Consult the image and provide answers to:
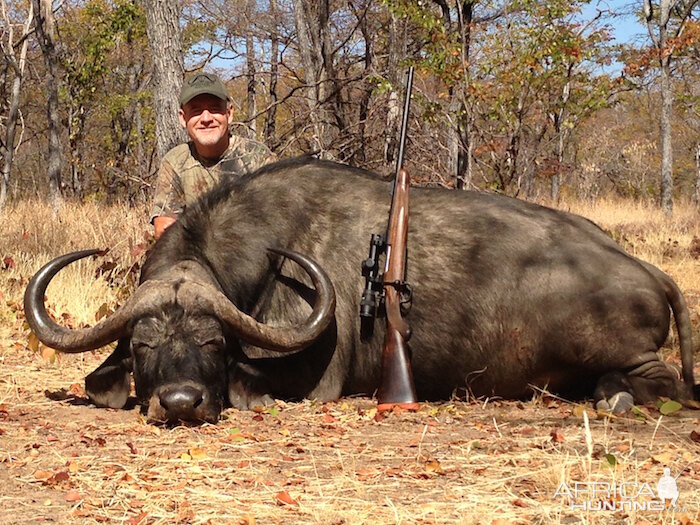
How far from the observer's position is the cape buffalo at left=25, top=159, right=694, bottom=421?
429 centimetres

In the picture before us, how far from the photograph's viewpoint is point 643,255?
10820 millimetres

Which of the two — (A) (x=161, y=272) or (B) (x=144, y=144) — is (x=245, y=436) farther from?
(B) (x=144, y=144)

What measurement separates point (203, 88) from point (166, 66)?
1997mm

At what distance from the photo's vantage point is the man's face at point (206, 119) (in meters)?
5.91

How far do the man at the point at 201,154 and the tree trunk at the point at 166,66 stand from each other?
142 cm

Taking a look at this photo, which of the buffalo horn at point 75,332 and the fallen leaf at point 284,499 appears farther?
the buffalo horn at point 75,332

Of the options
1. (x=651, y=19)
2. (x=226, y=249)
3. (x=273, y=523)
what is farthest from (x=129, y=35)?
(x=273, y=523)

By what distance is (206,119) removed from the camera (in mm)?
5926

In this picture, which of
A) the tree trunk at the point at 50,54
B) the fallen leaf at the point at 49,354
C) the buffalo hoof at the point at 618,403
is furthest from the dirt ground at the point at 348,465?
the tree trunk at the point at 50,54

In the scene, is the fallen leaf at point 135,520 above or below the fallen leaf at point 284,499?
below

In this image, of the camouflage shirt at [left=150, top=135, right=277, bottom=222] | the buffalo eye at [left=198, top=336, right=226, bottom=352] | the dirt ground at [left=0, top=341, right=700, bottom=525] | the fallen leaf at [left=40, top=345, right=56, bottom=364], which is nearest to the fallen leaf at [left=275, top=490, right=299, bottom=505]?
the dirt ground at [left=0, top=341, right=700, bottom=525]

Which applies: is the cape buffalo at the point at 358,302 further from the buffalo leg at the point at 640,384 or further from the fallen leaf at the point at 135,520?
the fallen leaf at the point at 135,520

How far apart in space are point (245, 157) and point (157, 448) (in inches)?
125

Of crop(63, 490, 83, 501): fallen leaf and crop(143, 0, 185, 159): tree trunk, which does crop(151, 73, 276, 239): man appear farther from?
crop(63, 490, 83, 501): fallen leaf
